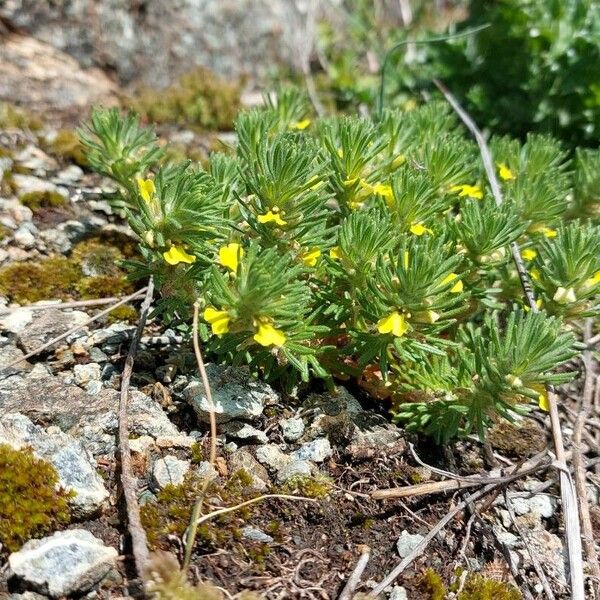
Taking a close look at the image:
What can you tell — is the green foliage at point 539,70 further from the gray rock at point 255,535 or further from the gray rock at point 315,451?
the gray rock at point 255,535

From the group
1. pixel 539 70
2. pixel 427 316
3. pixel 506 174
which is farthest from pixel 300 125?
pixel 539 70

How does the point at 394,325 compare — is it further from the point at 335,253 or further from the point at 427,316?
the point at 335,253

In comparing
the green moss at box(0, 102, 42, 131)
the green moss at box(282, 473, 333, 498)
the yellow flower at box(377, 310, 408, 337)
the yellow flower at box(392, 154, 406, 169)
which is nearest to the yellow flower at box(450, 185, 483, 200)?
the yellow flower at box(392, 154, 406, 169)

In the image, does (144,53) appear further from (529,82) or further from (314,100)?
(529,82)

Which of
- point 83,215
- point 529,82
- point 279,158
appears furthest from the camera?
point 529,82

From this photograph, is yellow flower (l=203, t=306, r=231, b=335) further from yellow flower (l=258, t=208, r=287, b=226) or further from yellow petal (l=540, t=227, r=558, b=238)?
yellow petal (l=540, t=227, r=558, b=238)

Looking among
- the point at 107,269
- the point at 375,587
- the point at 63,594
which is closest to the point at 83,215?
the point at 107,269
